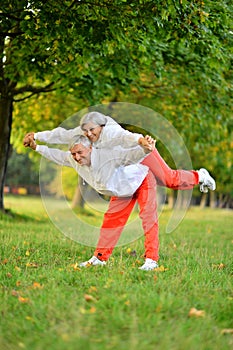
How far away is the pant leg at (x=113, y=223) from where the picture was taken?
6.99 metres

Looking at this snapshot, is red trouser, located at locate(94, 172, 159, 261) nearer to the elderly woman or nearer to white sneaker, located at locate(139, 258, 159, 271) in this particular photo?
white sneaker, located at locate(139, 258, 159, 271)

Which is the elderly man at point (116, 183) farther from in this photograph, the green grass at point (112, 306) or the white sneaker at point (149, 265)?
the green grass at point (112, 306)

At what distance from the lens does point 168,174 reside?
7.14 metres

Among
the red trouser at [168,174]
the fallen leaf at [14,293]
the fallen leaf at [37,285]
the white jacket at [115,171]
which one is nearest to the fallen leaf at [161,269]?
the white jacket at [115,171]

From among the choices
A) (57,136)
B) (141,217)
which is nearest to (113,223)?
(141,217)

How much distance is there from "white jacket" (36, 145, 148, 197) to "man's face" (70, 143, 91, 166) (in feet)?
0.21

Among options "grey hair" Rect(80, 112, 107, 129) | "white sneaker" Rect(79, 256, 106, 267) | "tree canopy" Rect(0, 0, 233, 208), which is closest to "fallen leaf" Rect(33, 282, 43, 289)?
"white sneaker" Rect(79, 256, 106, 267)

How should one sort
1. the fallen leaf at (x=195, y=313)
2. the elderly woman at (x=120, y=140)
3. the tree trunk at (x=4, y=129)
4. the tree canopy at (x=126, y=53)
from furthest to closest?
the tree trunk at (x=4, y=129), the tree canopy at (x=126, y=53), the elderly woman at (x=120, y=140), the fallen leaf at (x=195, y=313)

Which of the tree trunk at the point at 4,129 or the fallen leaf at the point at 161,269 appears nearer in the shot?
the fallen leaf at the point at 161,269

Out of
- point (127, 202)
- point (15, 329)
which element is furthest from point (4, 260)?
point (15, 329)

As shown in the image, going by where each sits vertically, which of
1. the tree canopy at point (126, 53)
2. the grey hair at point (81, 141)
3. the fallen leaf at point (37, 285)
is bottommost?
the fallen leaf at point (37, 285)

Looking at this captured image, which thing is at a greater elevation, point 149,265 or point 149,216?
point 149,216

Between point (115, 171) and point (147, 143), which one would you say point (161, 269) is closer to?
point (115, 171)

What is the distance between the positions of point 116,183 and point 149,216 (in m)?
0.60
